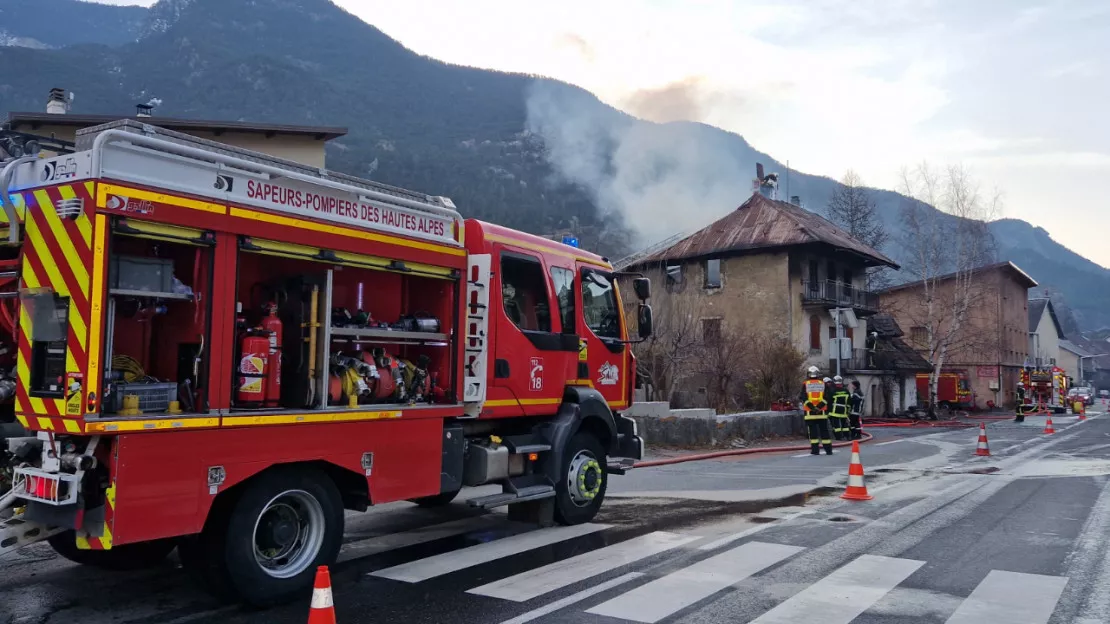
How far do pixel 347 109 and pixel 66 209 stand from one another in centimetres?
12382

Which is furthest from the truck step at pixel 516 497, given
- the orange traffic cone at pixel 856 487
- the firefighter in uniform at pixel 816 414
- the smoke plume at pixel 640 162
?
the smoke plume at pixel 640 162

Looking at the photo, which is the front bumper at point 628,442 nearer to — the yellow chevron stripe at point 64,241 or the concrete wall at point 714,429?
the yellow chevron stripe at point 64,241

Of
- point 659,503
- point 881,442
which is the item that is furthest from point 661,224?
point 659,503

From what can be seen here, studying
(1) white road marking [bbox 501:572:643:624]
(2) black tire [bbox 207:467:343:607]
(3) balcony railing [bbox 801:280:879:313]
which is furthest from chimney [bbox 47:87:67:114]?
(3) balcony railing [bbox 801:280:879:313]

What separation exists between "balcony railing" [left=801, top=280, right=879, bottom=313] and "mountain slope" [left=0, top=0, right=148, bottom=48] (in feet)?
466

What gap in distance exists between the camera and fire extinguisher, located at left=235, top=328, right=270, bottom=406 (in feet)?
17.5

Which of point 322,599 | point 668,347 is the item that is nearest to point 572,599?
point 322,599

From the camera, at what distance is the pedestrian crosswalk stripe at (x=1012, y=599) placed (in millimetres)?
5258

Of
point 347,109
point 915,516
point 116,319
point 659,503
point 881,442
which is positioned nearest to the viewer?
point 116,319

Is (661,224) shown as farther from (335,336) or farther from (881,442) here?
(335,336)

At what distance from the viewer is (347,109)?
121500 mm

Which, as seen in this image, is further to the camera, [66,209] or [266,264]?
[266,264]

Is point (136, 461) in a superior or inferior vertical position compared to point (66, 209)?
inferior

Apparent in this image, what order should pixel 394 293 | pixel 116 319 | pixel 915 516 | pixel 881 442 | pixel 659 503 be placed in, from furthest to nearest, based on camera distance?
1. pixel 881 442
2. pixel 659 503
3. pixel 915 516
4. pixel 394 293
5. pixel 116 319
